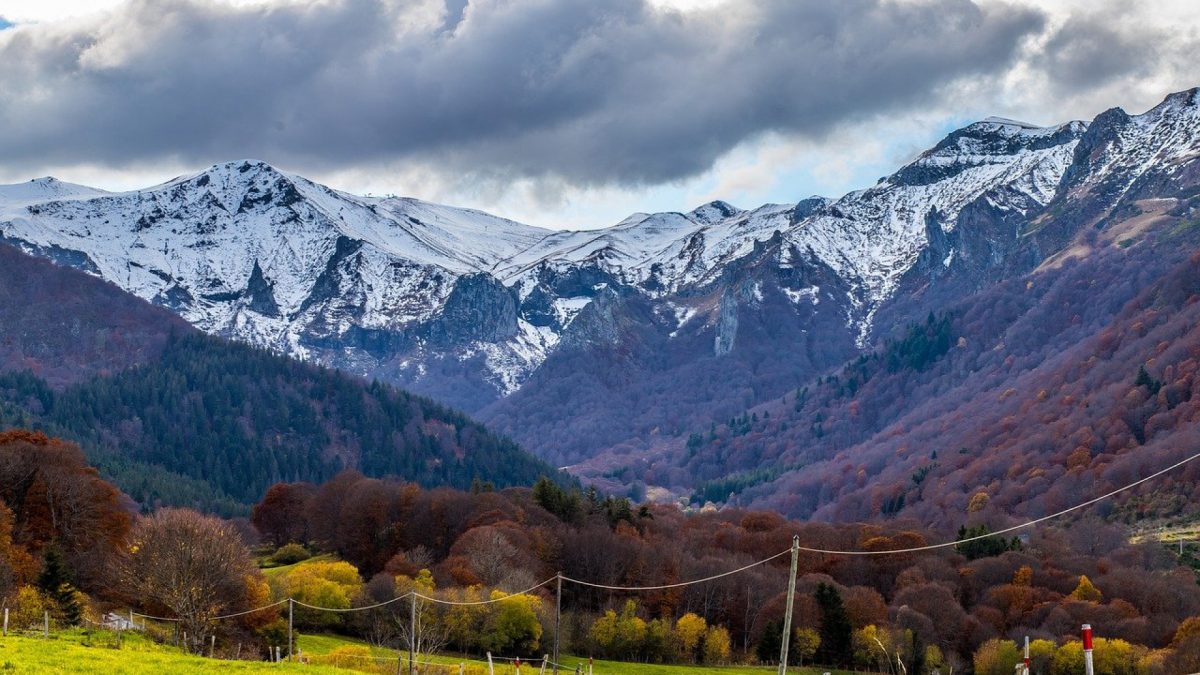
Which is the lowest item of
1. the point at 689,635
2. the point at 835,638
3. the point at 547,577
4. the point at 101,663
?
the point at 101,663

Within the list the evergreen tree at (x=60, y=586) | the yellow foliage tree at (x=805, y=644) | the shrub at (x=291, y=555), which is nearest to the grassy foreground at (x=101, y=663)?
the evergreen tree at (x=60, y=586)

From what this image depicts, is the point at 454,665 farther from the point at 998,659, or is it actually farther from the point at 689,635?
the point at 998,659

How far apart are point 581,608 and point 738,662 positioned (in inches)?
797

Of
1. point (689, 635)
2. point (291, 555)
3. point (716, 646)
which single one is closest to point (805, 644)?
point (716, 646)

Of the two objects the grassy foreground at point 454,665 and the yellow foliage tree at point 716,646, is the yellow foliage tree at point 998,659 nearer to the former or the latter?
the grassy foreground at point 454,665

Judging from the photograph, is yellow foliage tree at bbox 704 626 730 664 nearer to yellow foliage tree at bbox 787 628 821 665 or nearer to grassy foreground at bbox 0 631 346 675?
yellow foliage tree at bbox 787 628 821 665

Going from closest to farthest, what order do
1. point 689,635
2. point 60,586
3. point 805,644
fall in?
point 60,586, point 689,635, point 805,644

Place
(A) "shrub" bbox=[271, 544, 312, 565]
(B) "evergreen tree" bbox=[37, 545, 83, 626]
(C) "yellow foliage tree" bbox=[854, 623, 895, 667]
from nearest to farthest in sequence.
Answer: (B) "evergreen tree" bbox=[37, 545, 83, 626], (C) "yellow foliage tree" bbox=[854, 623, 895, 667], (A) "shrub" bbox=[271, 544, 312, 565]

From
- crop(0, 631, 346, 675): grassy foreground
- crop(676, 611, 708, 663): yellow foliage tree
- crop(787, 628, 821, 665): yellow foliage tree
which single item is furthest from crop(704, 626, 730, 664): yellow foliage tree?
crop(0, 631, 346, 675): grassy foreground

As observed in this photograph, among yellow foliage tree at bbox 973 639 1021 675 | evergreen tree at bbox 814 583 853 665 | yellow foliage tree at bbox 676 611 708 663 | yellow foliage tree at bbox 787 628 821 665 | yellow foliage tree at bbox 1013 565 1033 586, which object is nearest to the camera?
yellow foliage tree at bbox 676 611 708 663

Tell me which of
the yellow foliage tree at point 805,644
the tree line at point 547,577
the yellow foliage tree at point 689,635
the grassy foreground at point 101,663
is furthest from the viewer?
the yellow foliage tree at point 805,644

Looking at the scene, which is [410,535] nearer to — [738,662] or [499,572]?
[499,572]

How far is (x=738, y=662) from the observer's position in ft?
435

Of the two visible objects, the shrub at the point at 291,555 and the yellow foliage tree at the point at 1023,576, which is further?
the yellow foliage tree at the point at 1023,576
